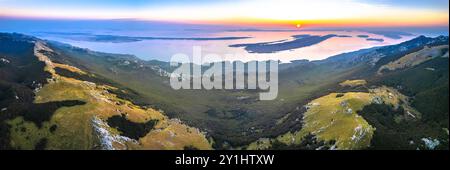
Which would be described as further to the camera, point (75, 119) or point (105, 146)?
point (75, 119)

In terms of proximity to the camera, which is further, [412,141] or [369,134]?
[412,141]
